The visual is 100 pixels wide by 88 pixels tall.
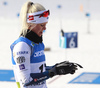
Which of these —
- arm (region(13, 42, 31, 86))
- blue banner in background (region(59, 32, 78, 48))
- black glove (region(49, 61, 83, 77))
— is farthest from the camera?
blue banner in background (region(59, 32, 78, 48))

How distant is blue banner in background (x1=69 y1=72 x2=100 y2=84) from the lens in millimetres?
8209

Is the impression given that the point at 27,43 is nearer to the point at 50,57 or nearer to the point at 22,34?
the point at 22,34

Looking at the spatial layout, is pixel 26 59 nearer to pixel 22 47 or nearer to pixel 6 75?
pixel 22 47

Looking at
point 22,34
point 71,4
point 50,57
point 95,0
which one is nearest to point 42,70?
point 22,34

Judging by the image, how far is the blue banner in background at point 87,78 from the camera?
8.21 meters

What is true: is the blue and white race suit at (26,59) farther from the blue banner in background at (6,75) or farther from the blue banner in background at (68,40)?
the blue banner in background at (68,40)

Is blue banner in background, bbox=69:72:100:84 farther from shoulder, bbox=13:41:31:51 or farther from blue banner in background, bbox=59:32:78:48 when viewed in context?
shoulder, bbox=13:41:31:51

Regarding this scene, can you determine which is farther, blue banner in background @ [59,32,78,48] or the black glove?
blue banner in background @ [59,32,78,48]

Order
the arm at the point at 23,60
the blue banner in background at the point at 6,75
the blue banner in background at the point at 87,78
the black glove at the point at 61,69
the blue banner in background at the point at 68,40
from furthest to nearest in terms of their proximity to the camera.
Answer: the blue banner in background at the point at 68,40 → the blue banner in background at the point at 6,75 → the blue banner in background at the point at 87,78 → the black glove at the point at 61,69 → the arm at the point at 23,60

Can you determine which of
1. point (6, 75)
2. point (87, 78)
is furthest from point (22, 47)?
point (6, 75)

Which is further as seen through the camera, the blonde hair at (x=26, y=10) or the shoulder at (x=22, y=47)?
the blonde hair at (x=26, y=10)

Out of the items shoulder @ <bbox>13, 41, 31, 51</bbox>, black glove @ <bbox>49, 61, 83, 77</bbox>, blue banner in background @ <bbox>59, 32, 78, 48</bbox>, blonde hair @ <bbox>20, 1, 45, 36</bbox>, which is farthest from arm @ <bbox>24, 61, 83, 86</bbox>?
blue banner in background @ <bbox>59, 32, 78, 48</bbox>

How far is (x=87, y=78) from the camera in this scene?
862 cm

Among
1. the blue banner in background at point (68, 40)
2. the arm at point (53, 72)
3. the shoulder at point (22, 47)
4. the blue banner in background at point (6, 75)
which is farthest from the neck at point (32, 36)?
the blue banner in background at point (68, 40)
